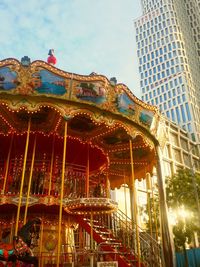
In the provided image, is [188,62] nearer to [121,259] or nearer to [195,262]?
[195,262]

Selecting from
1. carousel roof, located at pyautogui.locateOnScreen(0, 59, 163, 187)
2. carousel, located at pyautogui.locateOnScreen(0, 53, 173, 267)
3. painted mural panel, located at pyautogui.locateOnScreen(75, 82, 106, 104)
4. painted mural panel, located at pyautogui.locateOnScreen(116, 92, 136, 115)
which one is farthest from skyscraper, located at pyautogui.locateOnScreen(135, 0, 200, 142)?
painted mural panel, located at pyautogui.locateOnScreen(75, 82, 106, 104)

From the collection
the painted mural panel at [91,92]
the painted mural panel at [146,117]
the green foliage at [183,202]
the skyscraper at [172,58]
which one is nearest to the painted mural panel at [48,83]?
the painted mural panel at [91,92]

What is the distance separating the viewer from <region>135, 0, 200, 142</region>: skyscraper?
2800 inches

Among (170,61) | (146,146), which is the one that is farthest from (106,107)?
(170,61)

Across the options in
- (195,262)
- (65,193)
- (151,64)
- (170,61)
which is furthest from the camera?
(151,64)

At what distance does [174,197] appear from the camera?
25.5 meters

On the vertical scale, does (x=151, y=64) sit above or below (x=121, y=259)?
above

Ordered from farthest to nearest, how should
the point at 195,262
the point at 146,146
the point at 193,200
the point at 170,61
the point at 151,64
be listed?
1. the point at 151,64
2. the point at 170,61
3. the point at 195,262
4. the point at 193,200
5. the point at 146,146

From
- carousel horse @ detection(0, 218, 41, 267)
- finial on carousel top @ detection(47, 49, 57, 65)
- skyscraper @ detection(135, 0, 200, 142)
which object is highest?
skyscraper @ detection(135, 0, 200, 142)

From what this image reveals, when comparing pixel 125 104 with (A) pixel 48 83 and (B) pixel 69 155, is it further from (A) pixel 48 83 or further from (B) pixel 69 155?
(B) pixel 69 155

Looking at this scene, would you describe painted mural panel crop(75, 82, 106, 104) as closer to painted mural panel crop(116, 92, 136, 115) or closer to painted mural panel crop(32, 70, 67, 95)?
painted mural panel crop(32, 70, 67, 95)

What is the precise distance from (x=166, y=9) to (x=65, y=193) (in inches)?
3304

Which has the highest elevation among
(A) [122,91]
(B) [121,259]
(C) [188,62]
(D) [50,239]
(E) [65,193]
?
(C) [188,62]

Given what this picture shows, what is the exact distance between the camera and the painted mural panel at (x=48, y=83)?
39.9ft
